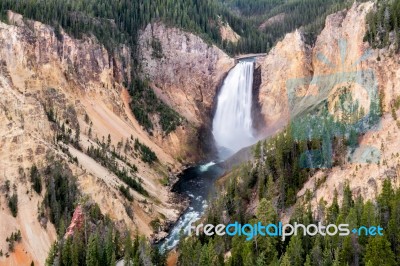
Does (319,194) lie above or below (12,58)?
below

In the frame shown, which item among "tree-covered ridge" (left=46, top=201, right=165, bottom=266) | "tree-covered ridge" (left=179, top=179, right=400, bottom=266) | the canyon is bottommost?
"tree-covered ridge" (left=46, top=201, right=165, bottom=266)

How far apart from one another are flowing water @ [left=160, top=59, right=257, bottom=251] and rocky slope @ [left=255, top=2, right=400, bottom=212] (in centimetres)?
459

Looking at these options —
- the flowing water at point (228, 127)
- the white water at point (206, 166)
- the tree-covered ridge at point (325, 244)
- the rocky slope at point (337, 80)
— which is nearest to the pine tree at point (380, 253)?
the tree-covered ridge at point (325, 244)

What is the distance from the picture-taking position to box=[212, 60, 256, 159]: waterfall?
375ft

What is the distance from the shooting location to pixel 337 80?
85.6m

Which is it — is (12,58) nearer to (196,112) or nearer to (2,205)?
(2,205)

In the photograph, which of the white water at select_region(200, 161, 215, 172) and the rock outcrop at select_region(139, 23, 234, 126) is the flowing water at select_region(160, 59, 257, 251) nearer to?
the white water at select_region(200, 161, 215, 172)

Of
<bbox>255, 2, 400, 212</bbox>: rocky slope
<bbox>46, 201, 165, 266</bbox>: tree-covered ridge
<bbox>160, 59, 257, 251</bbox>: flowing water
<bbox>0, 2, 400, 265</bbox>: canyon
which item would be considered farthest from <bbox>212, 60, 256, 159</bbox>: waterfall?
<bbox>46, 201, 165, 266</bbox>: tree-covered ridge

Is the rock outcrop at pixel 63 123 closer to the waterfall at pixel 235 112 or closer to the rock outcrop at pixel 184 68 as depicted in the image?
the rock outcrop at pixel 184 68

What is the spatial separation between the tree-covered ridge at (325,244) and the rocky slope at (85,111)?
20206 mm

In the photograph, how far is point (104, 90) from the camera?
10556 cm

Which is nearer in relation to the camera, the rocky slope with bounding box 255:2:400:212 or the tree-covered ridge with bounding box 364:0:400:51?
the rocky slope with bounding box 255:2:400:212

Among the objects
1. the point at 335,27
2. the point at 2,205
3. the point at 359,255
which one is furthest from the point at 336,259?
the point at 335,27

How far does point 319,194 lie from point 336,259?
1397 centimetres
